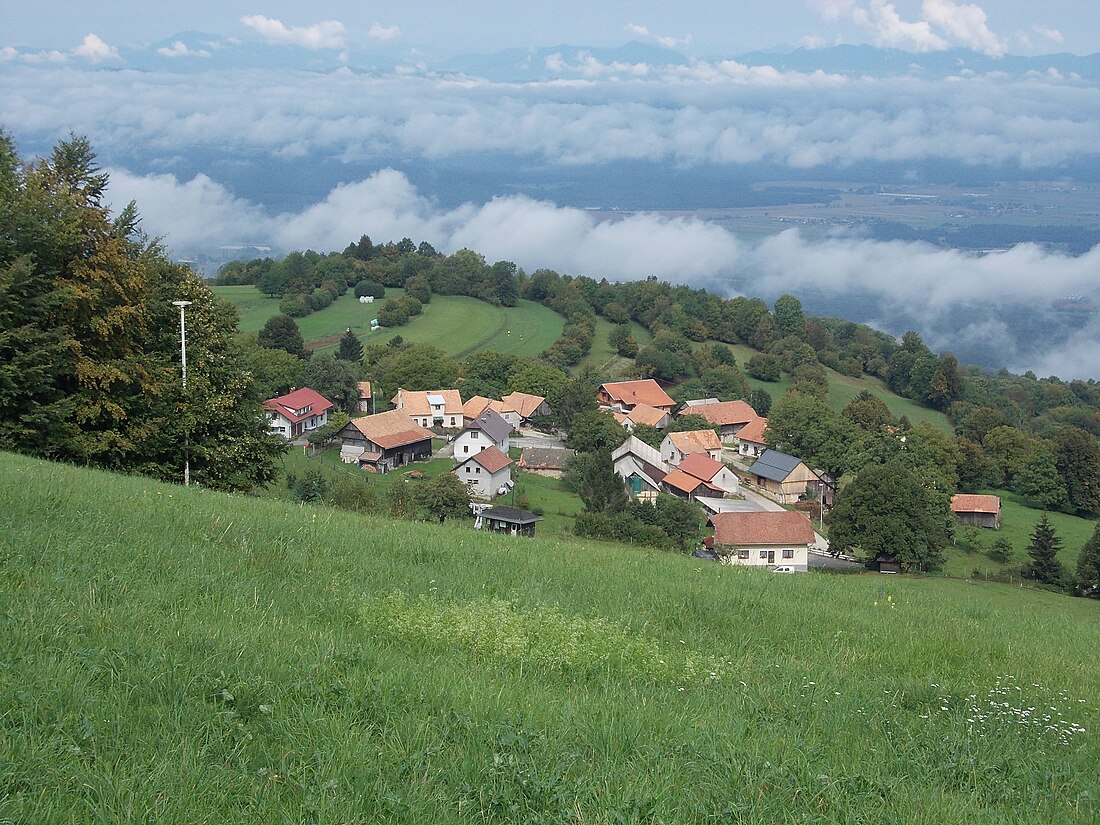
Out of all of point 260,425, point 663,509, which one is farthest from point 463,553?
point 663,509

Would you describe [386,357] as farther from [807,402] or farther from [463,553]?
[463,553]

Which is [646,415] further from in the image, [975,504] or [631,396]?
[975,504]

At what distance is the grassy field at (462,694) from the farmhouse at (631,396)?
74102 mm

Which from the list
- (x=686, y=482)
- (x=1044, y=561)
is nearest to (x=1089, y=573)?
(x=1044, y=561)

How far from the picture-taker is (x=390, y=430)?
64938 mm

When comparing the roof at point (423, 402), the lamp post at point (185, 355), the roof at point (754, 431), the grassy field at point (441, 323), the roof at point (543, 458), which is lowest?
the roof at point (754, 431)

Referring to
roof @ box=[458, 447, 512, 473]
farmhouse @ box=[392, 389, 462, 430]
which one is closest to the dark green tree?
farmhouse @ box=[392, 389, 462, 430]

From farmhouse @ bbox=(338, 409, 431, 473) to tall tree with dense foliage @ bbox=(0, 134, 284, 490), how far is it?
131 feet

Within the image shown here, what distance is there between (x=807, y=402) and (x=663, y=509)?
34.5m

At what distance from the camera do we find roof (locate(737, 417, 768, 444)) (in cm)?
7744

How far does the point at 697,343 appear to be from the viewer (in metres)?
108

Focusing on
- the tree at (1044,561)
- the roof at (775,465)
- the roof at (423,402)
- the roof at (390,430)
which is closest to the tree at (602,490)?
the roof at (390,430)

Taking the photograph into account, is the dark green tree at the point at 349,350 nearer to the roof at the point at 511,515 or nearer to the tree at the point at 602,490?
the tree at the point at 602,490

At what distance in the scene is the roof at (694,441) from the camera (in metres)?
71.6
